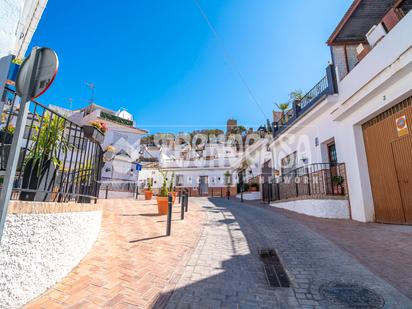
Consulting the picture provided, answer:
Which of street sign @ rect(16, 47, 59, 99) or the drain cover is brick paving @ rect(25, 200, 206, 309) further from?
street sign @ rect(16, 47, 59, 99)

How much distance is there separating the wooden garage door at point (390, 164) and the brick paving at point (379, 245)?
48 centimetres

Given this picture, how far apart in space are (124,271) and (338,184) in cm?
766

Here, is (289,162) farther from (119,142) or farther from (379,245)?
(119,142)

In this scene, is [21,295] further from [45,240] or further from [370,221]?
[370,221]

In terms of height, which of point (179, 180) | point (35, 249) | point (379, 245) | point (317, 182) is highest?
point (179, 180)

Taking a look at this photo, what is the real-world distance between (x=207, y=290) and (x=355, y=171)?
666 cm

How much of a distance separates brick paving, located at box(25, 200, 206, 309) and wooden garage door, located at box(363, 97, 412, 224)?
5483mm

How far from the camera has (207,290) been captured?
9.77ft

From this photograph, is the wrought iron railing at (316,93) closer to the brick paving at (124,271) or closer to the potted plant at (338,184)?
the potted plant at (338,184)

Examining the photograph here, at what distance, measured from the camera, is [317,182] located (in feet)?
29.1

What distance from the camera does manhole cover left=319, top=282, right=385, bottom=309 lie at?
256 centimetres

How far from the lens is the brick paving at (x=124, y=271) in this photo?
2.59 m

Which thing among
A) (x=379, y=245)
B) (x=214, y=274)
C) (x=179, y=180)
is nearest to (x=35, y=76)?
(x=214, y=274)

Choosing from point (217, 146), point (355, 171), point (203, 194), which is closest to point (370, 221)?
point (355, 171)
